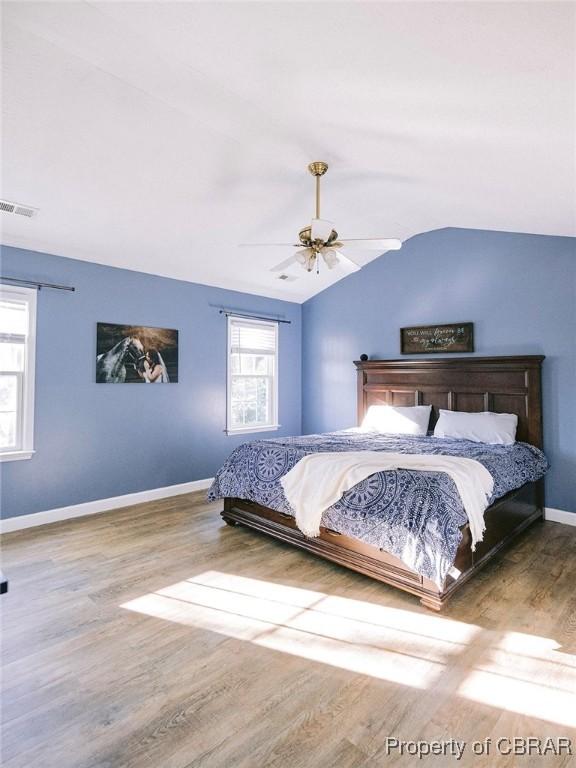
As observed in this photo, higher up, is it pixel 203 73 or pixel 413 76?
pixel 203 73

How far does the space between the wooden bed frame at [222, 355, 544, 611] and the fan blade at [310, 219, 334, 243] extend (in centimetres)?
211

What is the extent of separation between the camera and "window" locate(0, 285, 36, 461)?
3.71m

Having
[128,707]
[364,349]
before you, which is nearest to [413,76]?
[128,707]

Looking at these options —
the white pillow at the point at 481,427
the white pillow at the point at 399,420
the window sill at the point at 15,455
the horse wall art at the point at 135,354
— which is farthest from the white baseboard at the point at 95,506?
the white pillow at the point at 481,427

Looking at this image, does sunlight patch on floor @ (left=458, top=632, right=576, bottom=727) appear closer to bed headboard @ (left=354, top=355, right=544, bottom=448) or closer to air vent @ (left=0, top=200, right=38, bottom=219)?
bed headboard @ (left=354, top=355, right=544, bottom=448)

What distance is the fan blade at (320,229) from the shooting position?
9.50ft

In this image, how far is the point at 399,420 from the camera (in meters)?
4.74

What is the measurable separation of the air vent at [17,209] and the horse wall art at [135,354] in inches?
46.8

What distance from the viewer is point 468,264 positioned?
15.3 feet

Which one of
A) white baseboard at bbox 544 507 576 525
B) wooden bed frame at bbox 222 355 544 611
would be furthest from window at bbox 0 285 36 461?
white baseboard at bbox 544 507 576 525

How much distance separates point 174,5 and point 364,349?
14.2 feet

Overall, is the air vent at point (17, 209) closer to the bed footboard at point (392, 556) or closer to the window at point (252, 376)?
the window at point (252, 376)

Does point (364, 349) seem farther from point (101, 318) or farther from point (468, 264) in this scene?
point (101, 318)

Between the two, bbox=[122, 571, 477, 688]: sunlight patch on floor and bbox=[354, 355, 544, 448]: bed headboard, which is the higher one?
bbox=[354, 355, 544, 448]: bed headboard
